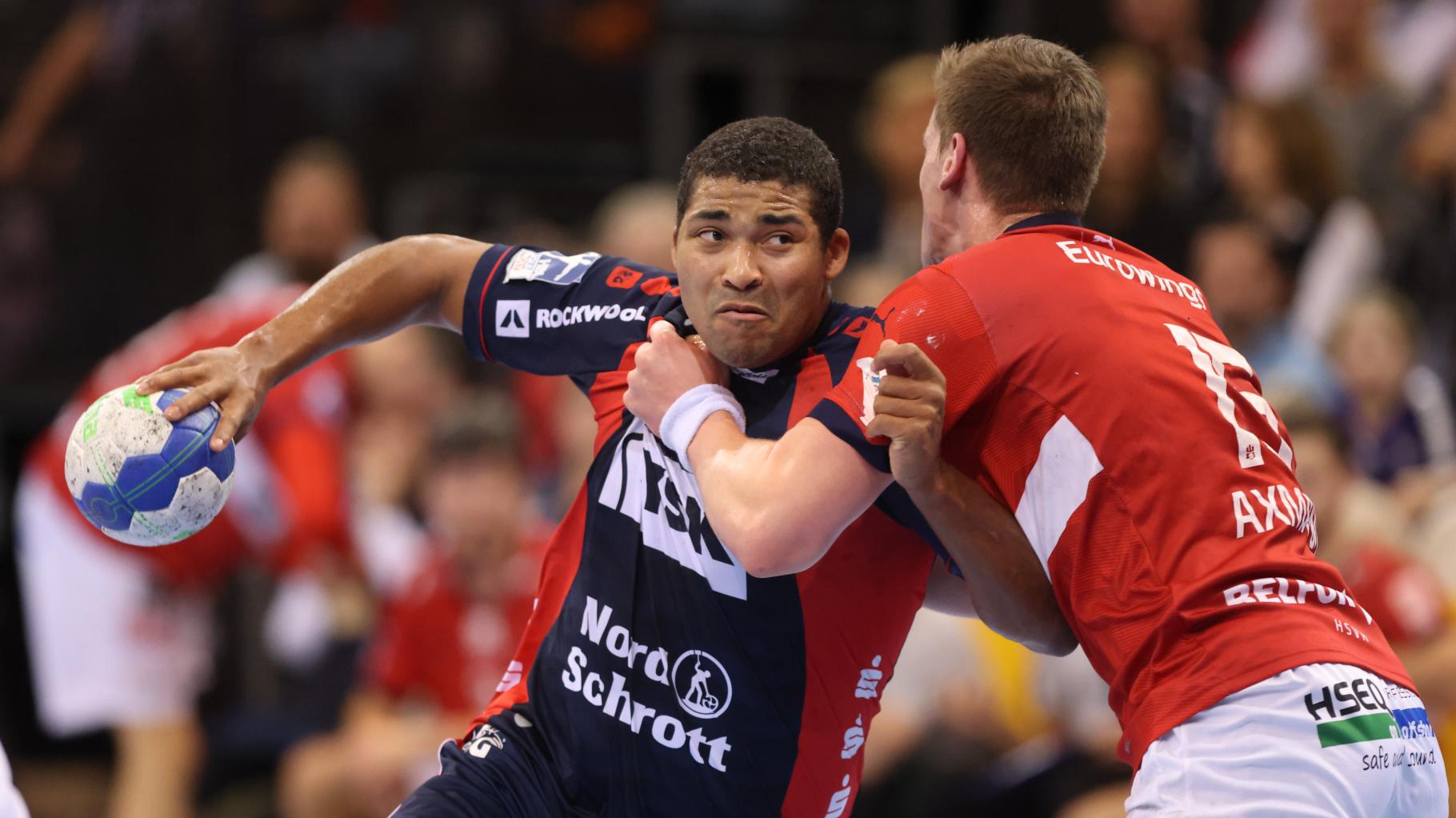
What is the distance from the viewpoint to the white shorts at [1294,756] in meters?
3.35

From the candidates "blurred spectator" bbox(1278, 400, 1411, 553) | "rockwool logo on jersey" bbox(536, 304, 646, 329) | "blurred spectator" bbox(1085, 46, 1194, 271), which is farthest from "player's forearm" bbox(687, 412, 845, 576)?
"blurred spectator" bbox(1085, 46, 1194, 271)

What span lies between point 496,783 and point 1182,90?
726cm

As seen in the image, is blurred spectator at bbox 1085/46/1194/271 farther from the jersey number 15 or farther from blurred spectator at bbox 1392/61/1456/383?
the jersey number 15

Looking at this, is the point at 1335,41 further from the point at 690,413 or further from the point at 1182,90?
the point at 690,413

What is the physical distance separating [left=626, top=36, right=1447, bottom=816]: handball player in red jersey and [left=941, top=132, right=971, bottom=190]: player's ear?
3 cm

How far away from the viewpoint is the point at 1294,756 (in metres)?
3.35

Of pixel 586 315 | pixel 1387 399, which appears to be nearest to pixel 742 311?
pixel 586 315

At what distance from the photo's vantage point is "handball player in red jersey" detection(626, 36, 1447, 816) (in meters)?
3.42

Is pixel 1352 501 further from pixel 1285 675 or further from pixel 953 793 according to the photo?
pixel 1285 675

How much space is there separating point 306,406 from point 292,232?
Answer: 4.50 feet

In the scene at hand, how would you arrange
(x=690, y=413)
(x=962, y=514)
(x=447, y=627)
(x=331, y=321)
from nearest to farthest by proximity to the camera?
(x=962, y=514), (x=690, y=413), (x=331, y=321), (x=447, y=627)

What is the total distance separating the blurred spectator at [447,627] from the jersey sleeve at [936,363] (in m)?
4.35

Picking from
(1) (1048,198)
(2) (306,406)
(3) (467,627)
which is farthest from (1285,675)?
(2) (306,406)

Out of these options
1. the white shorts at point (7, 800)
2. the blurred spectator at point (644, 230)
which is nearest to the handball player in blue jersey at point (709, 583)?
the white shorts at point (7, 800)
